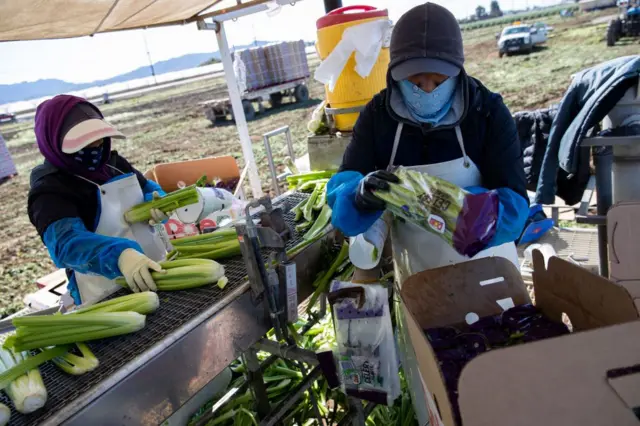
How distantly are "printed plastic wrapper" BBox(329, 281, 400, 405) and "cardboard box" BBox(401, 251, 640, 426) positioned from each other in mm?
197

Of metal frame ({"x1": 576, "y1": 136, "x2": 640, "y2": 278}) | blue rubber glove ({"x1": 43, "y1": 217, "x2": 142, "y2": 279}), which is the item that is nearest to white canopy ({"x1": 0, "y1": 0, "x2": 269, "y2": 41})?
blue rubber glove ({"x1": 43, "y1": 217, "x2": 142, "y2": 279})

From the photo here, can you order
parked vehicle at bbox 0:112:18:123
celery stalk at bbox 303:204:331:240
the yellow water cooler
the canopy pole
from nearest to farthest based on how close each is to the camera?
celery stalk at bbox 303:204:331:240
the yellow water cooler
the canopy pole
parked vehicle at bbox 0:112:18:123

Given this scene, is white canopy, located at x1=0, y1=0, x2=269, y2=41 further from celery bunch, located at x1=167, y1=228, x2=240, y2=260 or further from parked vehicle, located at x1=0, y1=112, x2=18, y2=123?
parked vehicle, located at x1=0, y1=112, x2=18, y2=123

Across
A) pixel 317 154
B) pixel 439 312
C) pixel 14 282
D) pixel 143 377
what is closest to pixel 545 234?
pixel 317 154

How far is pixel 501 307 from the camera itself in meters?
1.81

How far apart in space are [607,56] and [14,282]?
864 inches

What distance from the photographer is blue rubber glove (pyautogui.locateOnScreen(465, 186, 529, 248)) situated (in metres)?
1.86

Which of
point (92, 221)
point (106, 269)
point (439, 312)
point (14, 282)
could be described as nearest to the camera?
point (439, 312)

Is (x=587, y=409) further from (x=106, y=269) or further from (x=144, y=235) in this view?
(x=144, y=235)

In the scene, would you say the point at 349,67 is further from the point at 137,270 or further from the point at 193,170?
the point at 193,170

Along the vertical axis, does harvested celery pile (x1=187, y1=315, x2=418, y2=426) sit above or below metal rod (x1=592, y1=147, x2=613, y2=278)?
below

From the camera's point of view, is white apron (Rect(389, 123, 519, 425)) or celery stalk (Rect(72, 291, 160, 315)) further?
white apron (Rect(389, 123, 519, 425))

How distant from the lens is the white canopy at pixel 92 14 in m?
3.21

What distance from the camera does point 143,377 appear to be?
61.7 inches
